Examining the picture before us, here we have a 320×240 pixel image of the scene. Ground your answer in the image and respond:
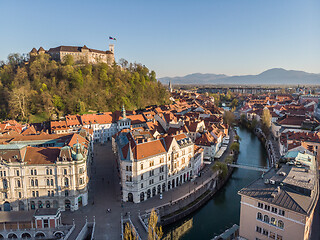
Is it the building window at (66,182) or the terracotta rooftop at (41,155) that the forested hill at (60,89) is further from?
the building window at (66,182)

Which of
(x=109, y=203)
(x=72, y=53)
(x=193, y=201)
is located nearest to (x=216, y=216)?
(x=193, y=201)

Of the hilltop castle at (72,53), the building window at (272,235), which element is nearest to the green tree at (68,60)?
the hilltop castle at (72,53)

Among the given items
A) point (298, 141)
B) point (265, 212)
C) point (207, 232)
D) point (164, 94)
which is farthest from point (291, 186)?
point (164, 94)

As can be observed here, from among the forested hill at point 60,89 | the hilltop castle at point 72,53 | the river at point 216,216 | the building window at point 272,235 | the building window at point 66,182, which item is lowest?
the river at point 216,216

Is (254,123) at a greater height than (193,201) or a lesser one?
greater

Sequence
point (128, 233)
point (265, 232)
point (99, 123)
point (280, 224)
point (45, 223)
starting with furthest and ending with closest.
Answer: point (99, 123) → point (45, 223) → point (128, 233) → point (265, 232) → point (280, 224)

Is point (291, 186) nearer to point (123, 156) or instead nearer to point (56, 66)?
point (123, 156)

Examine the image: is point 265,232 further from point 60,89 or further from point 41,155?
point 60,89

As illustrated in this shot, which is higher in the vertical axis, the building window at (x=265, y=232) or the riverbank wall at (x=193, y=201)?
the building window at (x=265, y=232)
